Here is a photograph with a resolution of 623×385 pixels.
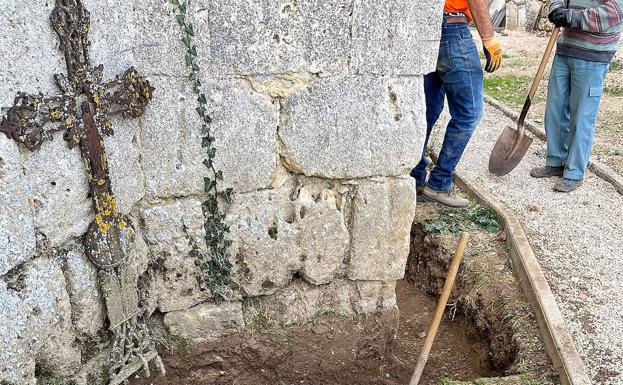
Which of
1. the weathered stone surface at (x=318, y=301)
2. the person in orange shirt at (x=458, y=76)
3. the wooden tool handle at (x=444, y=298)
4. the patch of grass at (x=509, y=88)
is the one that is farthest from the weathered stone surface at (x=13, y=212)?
the patch of grass at (x=509, y=88)

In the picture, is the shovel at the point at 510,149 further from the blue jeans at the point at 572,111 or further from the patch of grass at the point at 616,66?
the patch of grass at the point at 616,66

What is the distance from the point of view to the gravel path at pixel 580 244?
10.9 feet

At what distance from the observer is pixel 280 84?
282 cm

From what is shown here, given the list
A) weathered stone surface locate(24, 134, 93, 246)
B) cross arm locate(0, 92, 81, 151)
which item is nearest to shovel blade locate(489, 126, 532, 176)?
weathered stone surface locate(24, 134, 93, 246)

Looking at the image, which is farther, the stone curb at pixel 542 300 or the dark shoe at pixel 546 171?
the dark shoe at pixel 546 171

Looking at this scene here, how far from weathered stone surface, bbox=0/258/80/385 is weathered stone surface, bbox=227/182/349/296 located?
3.01ft

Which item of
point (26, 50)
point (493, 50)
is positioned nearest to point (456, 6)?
point (493, 50)

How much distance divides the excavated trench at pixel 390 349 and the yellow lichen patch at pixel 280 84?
1.38 meters

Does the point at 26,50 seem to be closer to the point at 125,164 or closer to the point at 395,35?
the point at 125,164

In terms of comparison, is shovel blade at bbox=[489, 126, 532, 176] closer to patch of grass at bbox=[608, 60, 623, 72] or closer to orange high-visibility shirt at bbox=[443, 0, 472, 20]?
orange high-visibility shirt at bbox=[443, 0, 472, 20]

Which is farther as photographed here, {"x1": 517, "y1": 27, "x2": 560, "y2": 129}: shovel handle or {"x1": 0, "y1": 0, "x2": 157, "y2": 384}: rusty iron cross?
{"x1": 517, "y1": 27, "x2": 560, "y2": 129}: shovel handle

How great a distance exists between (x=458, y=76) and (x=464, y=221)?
1.15 meters

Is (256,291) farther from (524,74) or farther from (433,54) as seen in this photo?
(524,74)

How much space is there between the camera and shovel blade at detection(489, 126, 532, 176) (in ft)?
17.8
